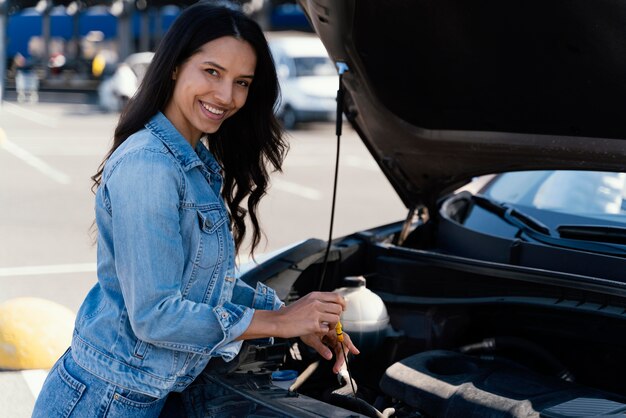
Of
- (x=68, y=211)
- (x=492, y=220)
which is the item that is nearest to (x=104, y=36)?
(x=68, y=211)

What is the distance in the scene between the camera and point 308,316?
6.68ft

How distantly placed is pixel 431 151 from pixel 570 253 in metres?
0.65

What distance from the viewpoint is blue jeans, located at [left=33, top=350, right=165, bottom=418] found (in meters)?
2.04

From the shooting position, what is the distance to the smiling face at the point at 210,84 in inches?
82.1

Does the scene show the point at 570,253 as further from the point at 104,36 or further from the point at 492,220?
the point at 104,36

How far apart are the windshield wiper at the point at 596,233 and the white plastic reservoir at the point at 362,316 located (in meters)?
0.73

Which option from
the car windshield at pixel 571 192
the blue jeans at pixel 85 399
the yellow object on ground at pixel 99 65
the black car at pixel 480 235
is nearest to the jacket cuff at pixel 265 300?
the black car at pixel 480 235

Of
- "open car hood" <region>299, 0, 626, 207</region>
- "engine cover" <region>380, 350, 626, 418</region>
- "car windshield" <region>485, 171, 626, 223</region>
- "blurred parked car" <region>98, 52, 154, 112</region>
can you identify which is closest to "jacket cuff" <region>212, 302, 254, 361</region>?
"engine cover" <region>380, 350, 626, 418</region>

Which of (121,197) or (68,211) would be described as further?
(68,211)

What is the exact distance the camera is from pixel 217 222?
2.09 metres

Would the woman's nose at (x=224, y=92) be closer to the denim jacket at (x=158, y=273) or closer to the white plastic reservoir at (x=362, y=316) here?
the denim jacket at (x=158, y=273)

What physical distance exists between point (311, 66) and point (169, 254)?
17.0 metres

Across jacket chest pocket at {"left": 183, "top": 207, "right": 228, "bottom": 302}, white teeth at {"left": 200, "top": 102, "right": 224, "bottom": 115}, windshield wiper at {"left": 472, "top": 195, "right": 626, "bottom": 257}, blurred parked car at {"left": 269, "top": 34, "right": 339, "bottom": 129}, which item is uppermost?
white teeth at {"left": 200, "top": 102, "right": 224, "bottom": 115}

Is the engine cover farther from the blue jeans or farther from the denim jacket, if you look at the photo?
the blue jeans
